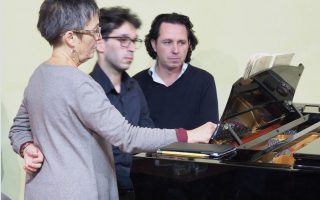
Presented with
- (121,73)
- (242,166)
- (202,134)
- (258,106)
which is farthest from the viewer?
(121,73)

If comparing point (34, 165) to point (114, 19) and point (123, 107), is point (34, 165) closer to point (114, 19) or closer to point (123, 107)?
point (123, 107)

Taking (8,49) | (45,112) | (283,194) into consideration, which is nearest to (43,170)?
(45,112)

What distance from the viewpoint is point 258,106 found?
206 cm

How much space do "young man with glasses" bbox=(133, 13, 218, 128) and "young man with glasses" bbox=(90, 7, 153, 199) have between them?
1.49 feet

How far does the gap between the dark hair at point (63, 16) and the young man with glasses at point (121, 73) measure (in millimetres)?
458

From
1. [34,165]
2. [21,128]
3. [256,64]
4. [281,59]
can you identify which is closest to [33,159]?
[34,165]

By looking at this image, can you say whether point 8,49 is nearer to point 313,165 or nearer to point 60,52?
point 60,52

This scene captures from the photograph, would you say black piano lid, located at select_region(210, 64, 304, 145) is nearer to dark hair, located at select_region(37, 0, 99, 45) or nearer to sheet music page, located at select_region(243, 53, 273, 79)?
sheet music page, located at select_region(243, 53, 273, 79)

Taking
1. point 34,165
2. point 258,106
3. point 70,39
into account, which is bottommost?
point 34,165

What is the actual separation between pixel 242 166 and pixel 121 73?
0.75 metres

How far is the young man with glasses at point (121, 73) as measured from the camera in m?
2.10

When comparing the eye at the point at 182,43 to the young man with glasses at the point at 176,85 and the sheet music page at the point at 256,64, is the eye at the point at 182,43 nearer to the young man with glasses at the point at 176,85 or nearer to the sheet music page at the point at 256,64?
the young man with glasses at the point at 176,85

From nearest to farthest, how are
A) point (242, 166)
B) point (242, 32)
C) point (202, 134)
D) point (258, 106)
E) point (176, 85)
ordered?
point (242, 166), point (202, 134), point (258, 106), point (176, 85), point (242, 32)

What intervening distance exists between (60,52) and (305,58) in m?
2.20
